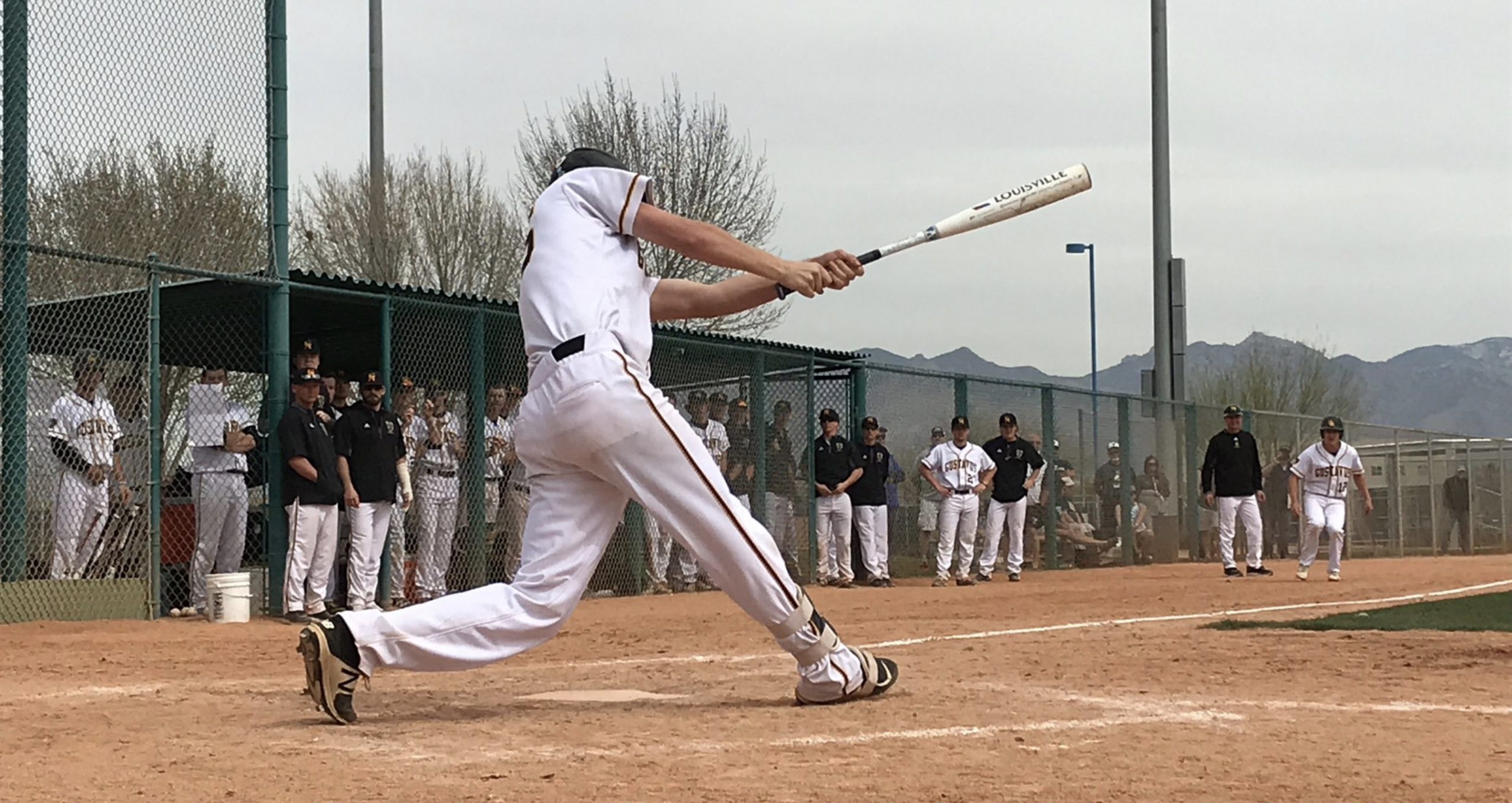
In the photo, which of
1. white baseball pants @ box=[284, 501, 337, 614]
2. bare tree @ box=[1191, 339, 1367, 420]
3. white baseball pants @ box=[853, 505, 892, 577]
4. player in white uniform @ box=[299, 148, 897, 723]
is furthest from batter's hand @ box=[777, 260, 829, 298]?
bare tree @ box=[1191, 339, 1367, 420]

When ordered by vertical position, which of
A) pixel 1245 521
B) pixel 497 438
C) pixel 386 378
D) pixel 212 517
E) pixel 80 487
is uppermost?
pixel 386 378

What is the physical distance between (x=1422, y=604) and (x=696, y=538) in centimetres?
856

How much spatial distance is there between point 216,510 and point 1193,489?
17026 millimetres

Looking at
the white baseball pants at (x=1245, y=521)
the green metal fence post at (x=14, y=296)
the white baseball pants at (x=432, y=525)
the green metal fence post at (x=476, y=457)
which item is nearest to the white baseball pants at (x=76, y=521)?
the green metal fence post at (x=14, y=296)

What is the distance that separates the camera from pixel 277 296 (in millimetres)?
12883

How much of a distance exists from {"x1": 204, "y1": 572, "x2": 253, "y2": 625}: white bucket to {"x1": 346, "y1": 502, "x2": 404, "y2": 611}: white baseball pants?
98cm

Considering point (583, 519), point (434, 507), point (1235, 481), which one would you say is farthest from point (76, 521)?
point (1235, 481)

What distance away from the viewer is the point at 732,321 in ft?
95.3

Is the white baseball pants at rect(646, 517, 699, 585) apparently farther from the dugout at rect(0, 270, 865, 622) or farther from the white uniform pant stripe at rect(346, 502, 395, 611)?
the white uniform pant stripe at rect(346, 502, 395, 611)

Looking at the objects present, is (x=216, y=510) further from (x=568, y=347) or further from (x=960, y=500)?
(x=960, y=500)

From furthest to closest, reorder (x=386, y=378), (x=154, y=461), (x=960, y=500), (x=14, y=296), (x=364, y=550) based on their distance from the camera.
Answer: (x=960, y=500), (x=386, y=378), (x=364, y=550), (x=154, y=461), (x=14, y=296)

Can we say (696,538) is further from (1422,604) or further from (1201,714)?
(1422,604)

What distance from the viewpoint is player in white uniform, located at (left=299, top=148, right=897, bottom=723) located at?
529cm

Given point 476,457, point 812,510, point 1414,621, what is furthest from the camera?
point 812,510
